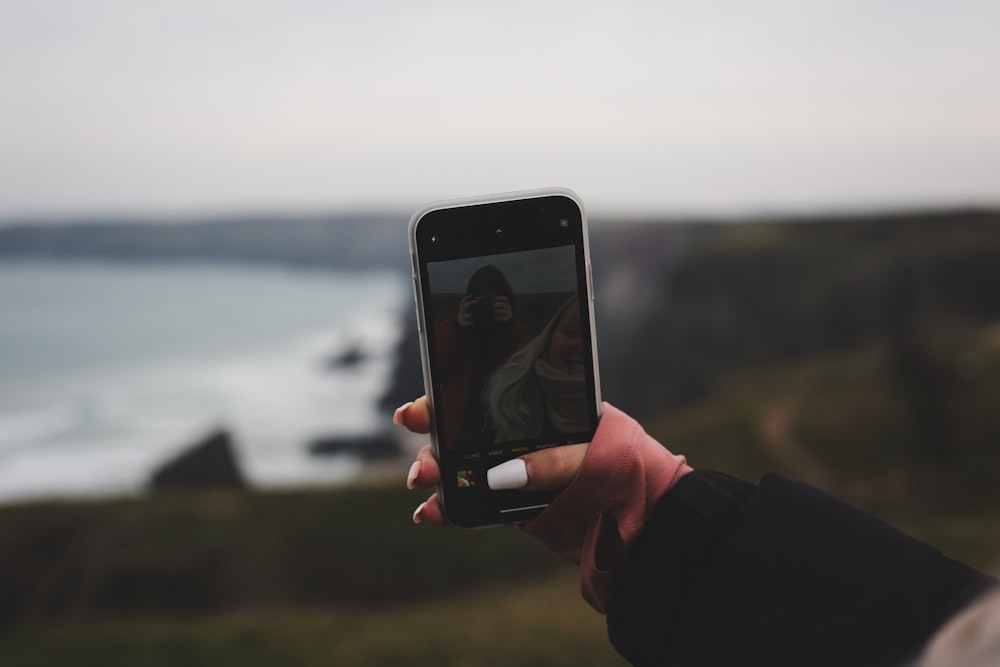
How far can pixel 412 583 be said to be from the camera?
1655 inches

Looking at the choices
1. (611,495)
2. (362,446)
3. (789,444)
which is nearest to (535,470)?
(611,495)

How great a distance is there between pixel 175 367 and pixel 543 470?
550ft

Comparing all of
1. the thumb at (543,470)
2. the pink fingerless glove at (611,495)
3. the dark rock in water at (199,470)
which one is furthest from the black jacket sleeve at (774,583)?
the dark rock in water at (199,470)

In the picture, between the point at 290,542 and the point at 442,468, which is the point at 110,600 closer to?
Answer: the point at 290,542

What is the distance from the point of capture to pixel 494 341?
12.2 feet

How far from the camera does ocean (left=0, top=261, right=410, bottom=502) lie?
11875cm

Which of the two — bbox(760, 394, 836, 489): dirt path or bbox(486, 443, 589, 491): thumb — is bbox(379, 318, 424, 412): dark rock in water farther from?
bbox(486, 443, 589, 491): thumb

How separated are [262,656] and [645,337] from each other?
94113 millimetres

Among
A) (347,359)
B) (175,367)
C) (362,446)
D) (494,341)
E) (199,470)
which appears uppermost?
(494,341)

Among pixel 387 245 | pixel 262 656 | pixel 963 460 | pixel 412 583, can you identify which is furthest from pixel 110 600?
pixel 387 245

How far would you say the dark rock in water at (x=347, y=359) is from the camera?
153m

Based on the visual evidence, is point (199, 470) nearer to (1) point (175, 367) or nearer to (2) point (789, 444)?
(2) point (789, 444)

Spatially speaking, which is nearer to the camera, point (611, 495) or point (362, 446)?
point (611, 495)

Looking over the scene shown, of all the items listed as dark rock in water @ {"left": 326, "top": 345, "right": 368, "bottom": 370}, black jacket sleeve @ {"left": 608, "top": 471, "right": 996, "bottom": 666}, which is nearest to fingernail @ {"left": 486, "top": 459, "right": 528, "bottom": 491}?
black jacket sleeve @ {"left": 608, "top": 471, "right": 996, "bottom": 666}
